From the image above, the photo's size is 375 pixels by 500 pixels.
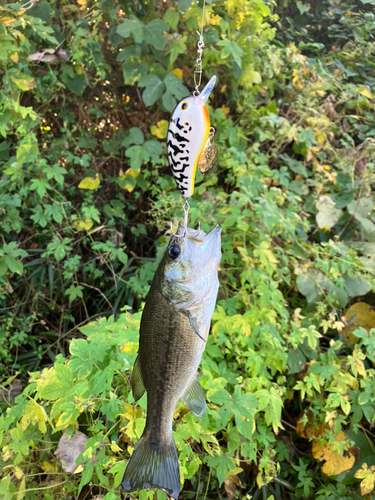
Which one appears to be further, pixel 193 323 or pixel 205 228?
pixel 205 228

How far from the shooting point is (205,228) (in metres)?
1.99

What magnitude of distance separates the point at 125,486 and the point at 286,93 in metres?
3.24

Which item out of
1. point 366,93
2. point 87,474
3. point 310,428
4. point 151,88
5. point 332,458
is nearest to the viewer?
point 87,474

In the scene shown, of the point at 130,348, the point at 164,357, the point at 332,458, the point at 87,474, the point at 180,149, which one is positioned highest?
the point at 180,149

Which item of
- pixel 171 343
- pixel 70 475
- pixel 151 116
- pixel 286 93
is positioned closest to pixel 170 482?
pixel 171 343

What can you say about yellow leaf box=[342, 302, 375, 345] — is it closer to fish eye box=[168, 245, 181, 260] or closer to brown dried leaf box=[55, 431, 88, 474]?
brown dried leaf box=[55, 431, 88, 474]

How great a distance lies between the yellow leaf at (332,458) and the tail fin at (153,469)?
4.16 feet

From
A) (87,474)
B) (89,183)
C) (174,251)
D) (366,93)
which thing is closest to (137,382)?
(174,251)

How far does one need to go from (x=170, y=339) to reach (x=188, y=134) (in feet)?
1.46

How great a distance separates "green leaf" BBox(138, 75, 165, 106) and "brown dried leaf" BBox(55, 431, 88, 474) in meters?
1.76

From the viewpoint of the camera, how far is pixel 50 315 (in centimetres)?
266

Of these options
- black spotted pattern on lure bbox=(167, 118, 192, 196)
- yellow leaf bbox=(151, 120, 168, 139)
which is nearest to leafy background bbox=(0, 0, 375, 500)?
yellow leaf bbox=(151, 120, 168, 139)

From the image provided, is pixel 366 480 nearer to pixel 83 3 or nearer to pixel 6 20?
pixel 6 20

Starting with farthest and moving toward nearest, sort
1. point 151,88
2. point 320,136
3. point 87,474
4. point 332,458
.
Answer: point 320,136 → point 151,88 → point 332,458 → point 87,474
